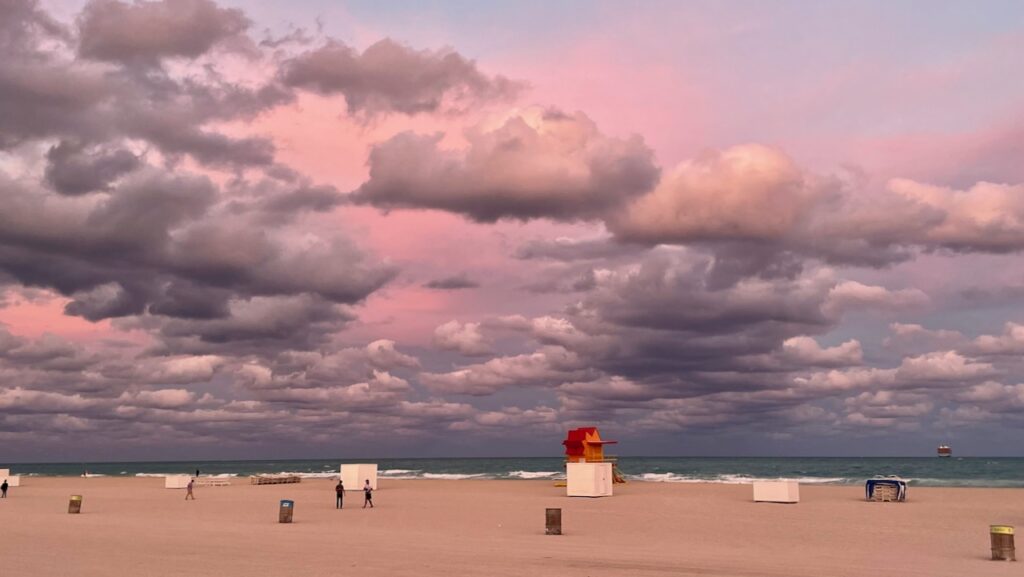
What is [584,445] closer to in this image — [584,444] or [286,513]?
[584,444]

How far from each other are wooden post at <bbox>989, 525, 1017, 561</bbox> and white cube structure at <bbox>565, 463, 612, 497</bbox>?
2754cm

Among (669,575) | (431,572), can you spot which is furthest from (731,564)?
(431,572)

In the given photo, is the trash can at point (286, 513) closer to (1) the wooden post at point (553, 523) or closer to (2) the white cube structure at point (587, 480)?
(1) the wooden post at point (553, 523)

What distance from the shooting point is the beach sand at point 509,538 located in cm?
2073

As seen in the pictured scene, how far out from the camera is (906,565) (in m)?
22.3

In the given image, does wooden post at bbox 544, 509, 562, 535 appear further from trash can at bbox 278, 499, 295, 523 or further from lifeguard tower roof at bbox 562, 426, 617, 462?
lifeguard tower roof at bbox 562, 426, 617, 462

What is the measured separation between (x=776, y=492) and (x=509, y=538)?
24095mm

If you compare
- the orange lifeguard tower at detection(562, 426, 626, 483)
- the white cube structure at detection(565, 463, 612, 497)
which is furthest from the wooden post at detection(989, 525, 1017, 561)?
the orange lifeguard tower at detection(562, 426, 626, 483)

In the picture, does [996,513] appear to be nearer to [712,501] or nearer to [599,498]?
[712,501]

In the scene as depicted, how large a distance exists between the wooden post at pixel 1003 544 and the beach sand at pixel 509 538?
1.23 ft

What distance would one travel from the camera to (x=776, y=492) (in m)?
47.9

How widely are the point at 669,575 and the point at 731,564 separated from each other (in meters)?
3.09

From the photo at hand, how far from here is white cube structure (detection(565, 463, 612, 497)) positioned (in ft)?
164

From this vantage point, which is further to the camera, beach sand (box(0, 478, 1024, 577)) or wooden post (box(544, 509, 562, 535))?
wooden post (box(544, 509, 562, 535))
